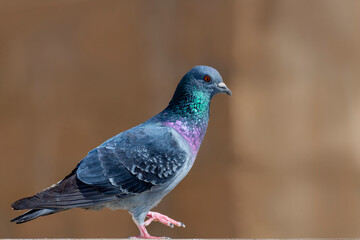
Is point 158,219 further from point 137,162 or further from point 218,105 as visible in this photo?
point 218,105

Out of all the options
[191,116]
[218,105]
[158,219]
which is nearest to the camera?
[191,116]

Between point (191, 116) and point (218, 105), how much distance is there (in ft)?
13.6

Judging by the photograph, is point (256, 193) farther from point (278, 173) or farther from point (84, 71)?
point (84, 71)

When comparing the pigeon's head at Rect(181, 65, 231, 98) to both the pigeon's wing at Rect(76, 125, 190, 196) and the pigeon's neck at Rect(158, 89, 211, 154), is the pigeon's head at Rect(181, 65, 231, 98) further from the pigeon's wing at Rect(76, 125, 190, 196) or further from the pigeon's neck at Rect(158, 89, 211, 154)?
the pigeon's wing at Rect(76, 125, 190, 196)

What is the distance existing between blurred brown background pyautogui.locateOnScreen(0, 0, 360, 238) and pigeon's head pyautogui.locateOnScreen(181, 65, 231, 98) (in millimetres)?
3970

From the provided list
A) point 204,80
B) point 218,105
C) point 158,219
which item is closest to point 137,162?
point 158,219

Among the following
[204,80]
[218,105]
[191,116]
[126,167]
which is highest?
[204,80]

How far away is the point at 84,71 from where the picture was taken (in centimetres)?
753

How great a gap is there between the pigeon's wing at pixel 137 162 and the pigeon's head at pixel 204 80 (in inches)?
10.4

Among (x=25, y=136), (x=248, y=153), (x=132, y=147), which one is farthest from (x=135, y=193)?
(x=25, y=136)

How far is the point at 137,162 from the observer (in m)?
3.34

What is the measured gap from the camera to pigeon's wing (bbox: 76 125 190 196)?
128 inches

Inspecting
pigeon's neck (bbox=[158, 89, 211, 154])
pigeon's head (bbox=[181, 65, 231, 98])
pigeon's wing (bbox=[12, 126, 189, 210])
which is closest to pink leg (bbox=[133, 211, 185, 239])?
pigeon's wing (bbox=[12, 126, 189, 210])

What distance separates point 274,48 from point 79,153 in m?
2.49
